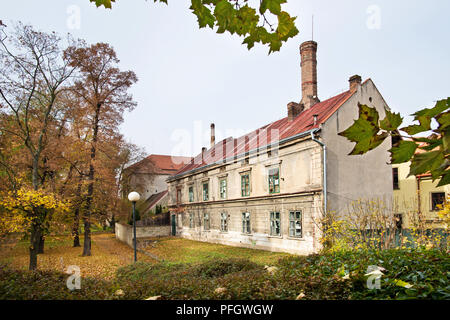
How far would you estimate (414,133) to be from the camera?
1331 mm

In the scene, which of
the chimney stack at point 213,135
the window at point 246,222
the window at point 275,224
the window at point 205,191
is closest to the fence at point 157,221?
the window at point 205,191

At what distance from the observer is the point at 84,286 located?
14.1 feet

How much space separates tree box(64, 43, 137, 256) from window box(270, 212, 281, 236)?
484 inches

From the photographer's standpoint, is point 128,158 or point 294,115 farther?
point 128,158

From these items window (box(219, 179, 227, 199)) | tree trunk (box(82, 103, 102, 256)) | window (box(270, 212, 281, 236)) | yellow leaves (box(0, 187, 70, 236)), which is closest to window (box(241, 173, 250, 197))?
window (box(219, 179, 227, 199))

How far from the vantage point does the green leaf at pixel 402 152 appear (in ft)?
4.13

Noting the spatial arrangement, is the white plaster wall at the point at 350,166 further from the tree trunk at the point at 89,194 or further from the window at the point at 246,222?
the tree trunk at the point at 89,194

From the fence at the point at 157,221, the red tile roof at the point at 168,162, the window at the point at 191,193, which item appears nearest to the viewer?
the window at the point at 191,193

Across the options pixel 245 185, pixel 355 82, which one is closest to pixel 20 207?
pixel 245 185

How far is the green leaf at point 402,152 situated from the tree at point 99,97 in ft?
65.1
